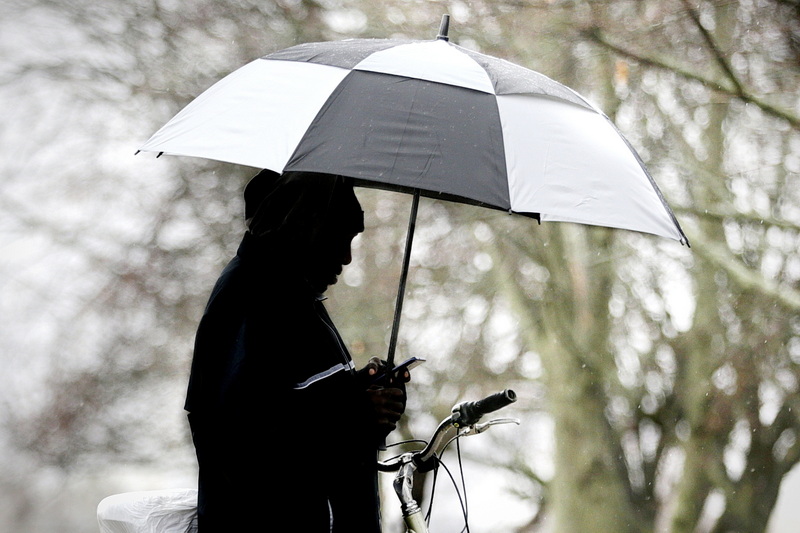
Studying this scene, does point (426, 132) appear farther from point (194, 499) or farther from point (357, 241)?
point (357, 241)

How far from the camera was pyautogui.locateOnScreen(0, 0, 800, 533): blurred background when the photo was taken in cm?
628

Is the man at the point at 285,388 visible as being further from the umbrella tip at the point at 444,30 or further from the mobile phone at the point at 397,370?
the umbrella tip at the point at 444,30

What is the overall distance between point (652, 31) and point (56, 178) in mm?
4085

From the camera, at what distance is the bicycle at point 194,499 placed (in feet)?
7.14

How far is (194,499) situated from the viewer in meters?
2.23

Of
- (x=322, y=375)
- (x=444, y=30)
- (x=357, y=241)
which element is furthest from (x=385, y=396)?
(x=357, y=241)

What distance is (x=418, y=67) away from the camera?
207 centimetres

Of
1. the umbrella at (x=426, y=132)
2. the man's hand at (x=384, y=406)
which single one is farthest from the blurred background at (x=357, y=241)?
the man's hand at (x=384, y=406)

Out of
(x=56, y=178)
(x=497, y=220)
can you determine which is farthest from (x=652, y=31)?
(x=56, y=178)

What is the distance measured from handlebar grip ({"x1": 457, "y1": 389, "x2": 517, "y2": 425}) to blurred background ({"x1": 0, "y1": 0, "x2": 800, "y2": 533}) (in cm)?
432

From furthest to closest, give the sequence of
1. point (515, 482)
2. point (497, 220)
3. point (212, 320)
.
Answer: point (515, 482) → point (497, 220) → point (212, 320)

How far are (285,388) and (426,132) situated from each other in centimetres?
60

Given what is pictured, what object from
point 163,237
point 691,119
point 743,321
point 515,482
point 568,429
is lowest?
point 515,482

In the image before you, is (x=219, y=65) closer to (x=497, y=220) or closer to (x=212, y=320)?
(x=497, y=220)
